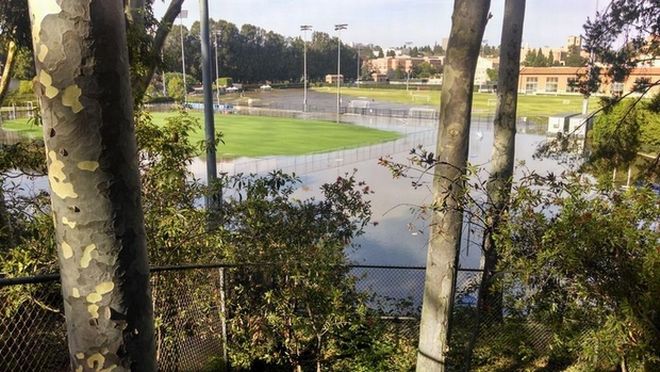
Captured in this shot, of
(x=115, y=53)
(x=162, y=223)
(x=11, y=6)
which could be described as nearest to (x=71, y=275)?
(x=115, y=53)

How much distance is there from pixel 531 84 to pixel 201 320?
8380 cm

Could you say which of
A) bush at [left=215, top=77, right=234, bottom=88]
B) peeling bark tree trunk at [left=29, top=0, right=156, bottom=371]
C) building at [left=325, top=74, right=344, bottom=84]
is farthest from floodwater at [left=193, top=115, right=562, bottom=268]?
building at [left=325, top=74, right=344, bottom=84]

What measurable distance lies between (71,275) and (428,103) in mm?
67476

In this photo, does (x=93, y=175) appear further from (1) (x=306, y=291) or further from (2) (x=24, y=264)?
(1) (x=306, y=291)

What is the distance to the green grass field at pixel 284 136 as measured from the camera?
27781mm

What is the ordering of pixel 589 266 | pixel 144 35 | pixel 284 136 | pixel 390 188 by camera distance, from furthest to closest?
Result: pixel 284 136
pixel 390 188
pixel 144 35
pixel 589 266

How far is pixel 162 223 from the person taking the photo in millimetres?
3719

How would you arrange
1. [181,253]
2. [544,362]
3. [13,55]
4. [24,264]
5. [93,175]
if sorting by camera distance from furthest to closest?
[13,55] → [544,362] → [181,253] → [24,264] → [93,175]

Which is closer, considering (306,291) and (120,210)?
(120,210)

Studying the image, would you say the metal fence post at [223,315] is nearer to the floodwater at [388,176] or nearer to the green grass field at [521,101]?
the floodwater at [388,176]

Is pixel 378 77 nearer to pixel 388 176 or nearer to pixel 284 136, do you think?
pixel 284 136

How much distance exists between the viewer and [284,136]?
33.9 m

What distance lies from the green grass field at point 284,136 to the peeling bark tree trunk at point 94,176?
73.2ft

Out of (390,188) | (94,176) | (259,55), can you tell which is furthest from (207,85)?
(259,55)
